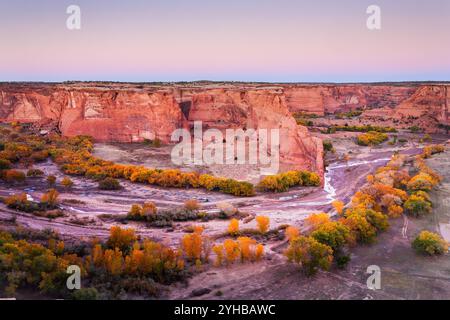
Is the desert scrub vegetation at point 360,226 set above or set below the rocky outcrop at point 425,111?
below

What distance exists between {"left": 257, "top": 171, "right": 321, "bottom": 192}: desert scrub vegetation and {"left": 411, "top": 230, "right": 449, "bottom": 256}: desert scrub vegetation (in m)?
11.0

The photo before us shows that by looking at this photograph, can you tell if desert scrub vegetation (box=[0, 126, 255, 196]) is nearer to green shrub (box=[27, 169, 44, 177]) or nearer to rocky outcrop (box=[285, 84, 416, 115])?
green shrub (box=[27, 169, 44, 177])

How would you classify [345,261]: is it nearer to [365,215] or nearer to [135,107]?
[365,215]

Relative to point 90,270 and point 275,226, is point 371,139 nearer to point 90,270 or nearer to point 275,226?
point 275,226

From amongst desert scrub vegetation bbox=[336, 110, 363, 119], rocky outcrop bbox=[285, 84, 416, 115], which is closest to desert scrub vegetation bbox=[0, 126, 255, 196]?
rocky outcrop bbox=[285, 84, 416, 115]

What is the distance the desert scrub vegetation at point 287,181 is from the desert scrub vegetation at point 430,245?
11024 mm

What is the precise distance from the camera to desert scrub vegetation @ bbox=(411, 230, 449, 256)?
17.9 m

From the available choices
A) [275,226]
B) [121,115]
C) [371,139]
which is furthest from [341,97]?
[275,226]

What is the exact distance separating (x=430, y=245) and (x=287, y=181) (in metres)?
A: 12.0

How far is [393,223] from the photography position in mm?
21859

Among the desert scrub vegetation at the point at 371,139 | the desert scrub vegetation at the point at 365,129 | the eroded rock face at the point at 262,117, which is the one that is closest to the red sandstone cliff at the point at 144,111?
the eroded rock face at the point at 262,117

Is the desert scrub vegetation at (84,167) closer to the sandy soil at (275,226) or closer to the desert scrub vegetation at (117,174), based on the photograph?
the desert scrub vegetation at (117,174)

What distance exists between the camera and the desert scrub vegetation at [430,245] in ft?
58.8
